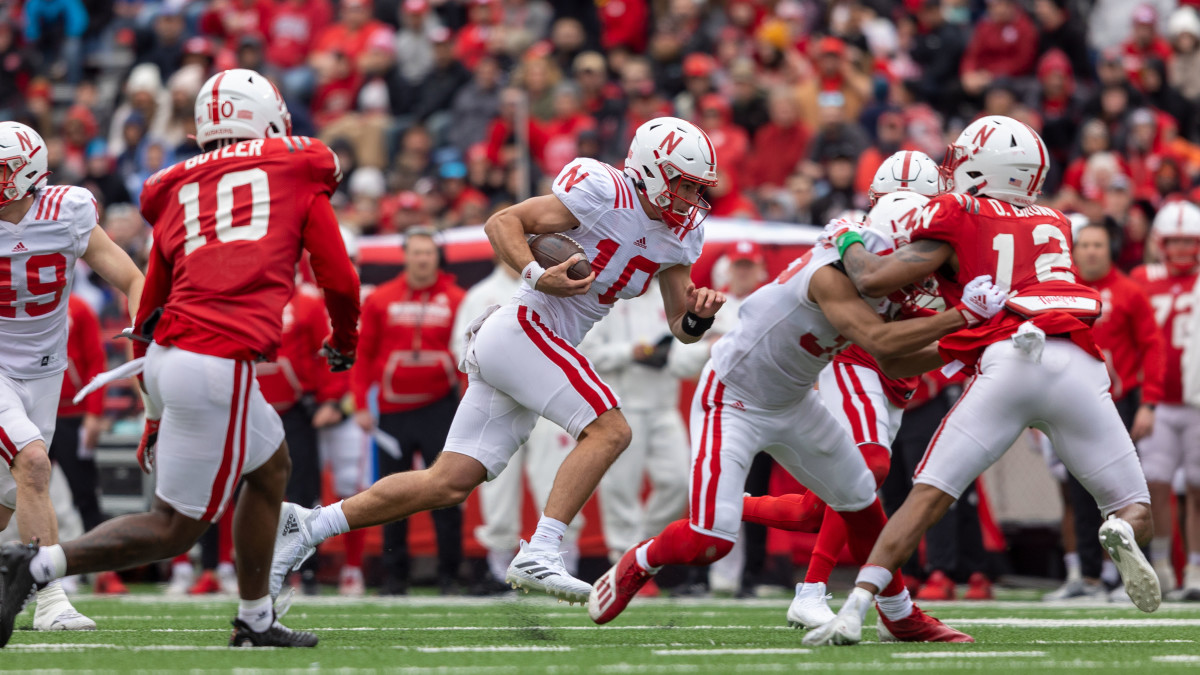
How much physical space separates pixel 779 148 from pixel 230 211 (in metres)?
9.19

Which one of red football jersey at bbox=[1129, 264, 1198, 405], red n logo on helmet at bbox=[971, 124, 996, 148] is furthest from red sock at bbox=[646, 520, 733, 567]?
red football jersey at bbox=[1129, 264, 1198, 405]

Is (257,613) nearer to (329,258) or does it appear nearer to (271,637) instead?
(271,637)

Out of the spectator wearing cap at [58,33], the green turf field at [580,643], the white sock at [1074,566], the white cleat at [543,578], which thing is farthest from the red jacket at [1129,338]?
the spectator wearing cap at [58,33]

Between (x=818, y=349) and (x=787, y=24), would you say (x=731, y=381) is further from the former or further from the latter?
(x=787, y=24)

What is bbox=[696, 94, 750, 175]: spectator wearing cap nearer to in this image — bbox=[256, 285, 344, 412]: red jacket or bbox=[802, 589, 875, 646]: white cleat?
bbox=[256, 285, 344, 412]: red jacket

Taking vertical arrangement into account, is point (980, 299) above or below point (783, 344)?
above

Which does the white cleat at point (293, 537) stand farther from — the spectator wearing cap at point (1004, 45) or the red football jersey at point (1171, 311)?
the spectator wearing cap at point (1004, 45)

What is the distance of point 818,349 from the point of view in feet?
20.4

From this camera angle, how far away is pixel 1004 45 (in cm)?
1491

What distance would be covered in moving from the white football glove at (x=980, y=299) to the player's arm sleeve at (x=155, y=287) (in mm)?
2727

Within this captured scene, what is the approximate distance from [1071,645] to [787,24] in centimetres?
1056

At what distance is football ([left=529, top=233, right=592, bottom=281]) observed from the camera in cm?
630

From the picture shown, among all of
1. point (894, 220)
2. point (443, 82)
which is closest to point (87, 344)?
point (894, 220)

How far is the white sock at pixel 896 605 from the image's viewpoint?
6.16m
